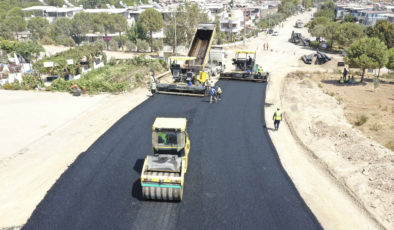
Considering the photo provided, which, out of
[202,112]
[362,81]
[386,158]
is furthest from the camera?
[362,81]

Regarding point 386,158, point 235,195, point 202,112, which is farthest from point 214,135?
point 386,158

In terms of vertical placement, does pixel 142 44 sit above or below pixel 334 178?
above

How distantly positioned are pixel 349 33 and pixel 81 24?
198 ft

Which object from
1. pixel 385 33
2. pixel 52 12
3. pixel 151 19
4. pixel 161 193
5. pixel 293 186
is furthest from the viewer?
pixel 52 12

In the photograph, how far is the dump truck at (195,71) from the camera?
23.5 metres

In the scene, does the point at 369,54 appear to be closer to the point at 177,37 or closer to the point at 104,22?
the point at 177,37

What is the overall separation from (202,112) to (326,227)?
37.8 ft

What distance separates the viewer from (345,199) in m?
11.1

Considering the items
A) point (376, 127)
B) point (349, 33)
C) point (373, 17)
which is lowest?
point (376, 127)

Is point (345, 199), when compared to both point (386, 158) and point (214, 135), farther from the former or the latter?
point (214, 135)

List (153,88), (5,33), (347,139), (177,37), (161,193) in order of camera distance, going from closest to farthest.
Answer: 1. (161,193)
2. (347,139)
3. (153,88)
4. (177,37)
5. (5,33)

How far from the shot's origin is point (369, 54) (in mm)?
26141

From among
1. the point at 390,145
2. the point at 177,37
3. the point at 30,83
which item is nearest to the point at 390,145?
the point at 390,145

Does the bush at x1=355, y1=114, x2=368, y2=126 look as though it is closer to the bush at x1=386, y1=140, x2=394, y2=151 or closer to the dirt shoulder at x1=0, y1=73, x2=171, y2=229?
the bush at x1=386, y1=140, x2=394, y2=151
